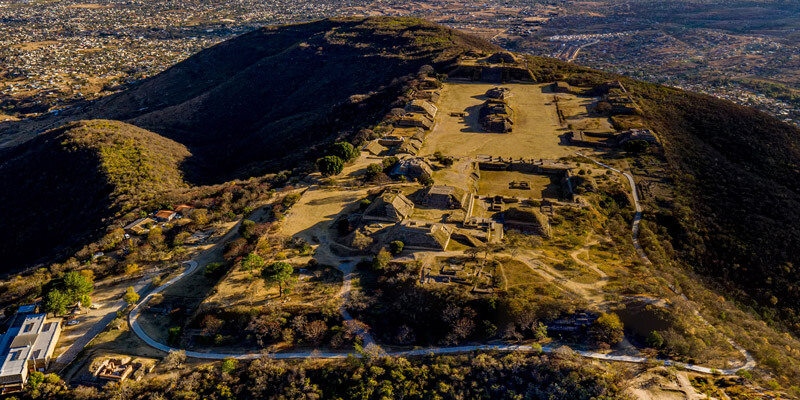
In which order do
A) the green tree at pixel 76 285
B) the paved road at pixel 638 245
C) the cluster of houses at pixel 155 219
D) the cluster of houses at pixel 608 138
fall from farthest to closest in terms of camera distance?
the cluster of houses at pixel 608 138, the cluster of houses at pixel 155 219, the green tree at pixel 76 285, the paved road at pixel 638 245

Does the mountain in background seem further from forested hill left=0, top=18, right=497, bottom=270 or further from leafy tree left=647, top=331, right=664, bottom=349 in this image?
leafy tree left=647, top=331, right=664, bottom=349

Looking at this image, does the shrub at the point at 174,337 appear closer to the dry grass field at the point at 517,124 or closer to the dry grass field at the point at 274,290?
the dry grass field at the point at 274,290

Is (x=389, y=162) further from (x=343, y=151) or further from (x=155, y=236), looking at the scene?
(x=155, y=236)

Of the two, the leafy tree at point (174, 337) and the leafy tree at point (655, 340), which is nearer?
the leafy tree at point (655, 340)

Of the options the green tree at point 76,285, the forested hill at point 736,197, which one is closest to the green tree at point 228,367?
the green tree at point 76,285

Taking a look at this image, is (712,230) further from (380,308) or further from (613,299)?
(380,308)

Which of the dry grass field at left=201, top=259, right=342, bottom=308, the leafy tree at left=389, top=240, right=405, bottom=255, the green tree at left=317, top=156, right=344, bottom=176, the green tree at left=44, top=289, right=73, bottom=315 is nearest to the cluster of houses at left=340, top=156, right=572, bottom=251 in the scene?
the leafy tree at left=389, top=240, right=405, bottom=255

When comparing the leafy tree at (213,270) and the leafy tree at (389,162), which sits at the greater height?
Result: the leafy tree at (389,162)
